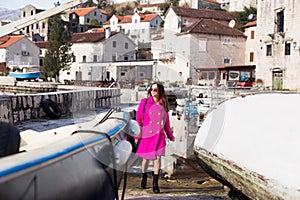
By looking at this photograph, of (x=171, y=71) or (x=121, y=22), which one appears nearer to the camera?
(x=171, y=71)

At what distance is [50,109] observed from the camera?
9766 mm

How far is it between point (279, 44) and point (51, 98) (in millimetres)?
31406

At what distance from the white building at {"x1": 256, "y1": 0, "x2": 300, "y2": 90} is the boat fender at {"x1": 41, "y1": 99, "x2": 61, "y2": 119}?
28.9m

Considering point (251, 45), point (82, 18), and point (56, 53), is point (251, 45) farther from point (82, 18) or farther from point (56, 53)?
point (82, 18)

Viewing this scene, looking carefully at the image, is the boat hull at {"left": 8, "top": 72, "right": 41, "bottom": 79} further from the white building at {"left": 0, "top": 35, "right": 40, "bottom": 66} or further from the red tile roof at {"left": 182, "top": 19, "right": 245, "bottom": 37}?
the white building at {"left": 0, "top": 35, "right": 40, "bottom": 66}

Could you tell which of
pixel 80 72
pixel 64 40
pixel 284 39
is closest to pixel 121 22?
pixel 80 72

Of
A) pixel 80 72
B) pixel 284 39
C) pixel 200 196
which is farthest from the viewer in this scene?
pixel 80 72

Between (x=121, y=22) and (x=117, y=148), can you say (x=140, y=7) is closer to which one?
(x=121, y=22)

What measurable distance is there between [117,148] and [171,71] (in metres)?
Result: 4.47

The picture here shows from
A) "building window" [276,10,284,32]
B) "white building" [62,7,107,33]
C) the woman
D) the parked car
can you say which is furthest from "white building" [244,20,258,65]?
"white building" [62,7,107,33]

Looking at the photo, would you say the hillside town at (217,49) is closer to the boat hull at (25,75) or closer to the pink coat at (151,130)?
the boat hull at (25,75)

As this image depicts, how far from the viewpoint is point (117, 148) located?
390cm

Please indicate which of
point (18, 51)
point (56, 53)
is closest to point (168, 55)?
point (56, 53)

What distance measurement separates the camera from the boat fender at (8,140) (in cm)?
315
